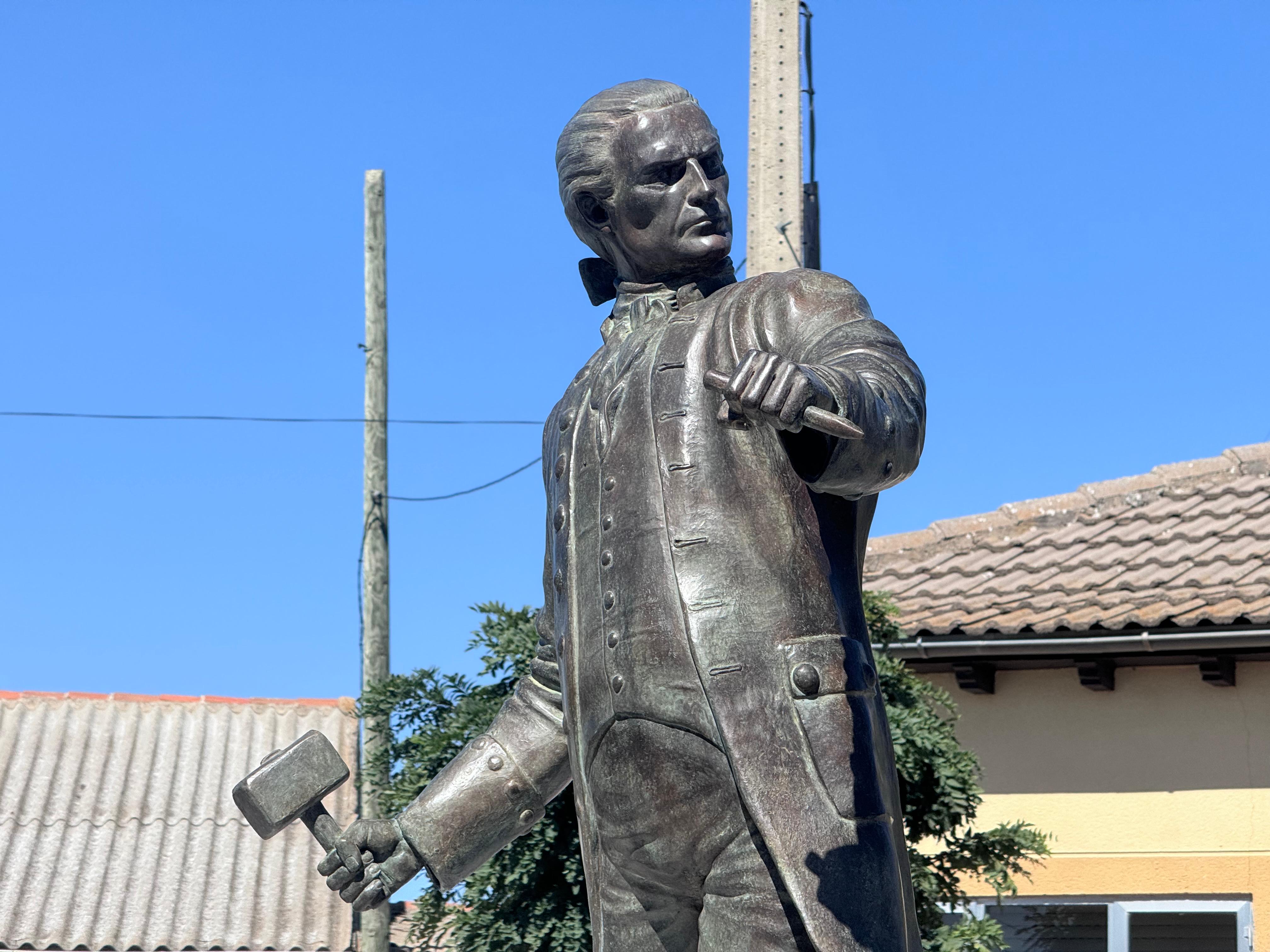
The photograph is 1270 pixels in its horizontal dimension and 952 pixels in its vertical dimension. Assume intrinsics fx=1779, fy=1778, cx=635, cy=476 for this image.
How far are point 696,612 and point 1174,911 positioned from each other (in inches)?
301

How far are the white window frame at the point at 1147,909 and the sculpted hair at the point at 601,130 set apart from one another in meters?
6.94

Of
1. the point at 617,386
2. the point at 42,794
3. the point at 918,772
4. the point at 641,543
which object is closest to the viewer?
the point at 641,543

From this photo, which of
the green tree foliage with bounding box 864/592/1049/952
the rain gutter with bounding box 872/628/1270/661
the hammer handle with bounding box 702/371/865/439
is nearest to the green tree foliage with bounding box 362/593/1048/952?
the green tree foliage with bounding box 864/592/1049/952

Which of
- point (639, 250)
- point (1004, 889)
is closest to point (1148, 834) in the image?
point (1004, 889)

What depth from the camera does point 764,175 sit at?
29.4ft

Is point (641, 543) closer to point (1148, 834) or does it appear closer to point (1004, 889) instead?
point (1004, 889)

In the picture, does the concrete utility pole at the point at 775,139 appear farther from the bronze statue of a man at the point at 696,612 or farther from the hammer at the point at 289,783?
the hammer at the point at 289,783

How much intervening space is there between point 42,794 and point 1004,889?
289 inches

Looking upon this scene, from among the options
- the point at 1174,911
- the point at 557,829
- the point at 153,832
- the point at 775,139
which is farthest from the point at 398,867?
the point at 153,832

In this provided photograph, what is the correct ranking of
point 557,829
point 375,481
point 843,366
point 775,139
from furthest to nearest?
point 375,481 < point 775,139 < point 557,829 < point 843,366

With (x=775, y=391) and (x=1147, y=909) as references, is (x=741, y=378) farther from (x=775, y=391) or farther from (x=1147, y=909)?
(x=1147, y=909)

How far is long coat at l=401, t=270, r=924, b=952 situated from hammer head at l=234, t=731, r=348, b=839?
0.19 meters

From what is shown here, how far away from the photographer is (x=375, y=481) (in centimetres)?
1216

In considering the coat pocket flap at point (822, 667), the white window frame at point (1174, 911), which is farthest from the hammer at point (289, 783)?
the white window frame at point (1174, 911)
